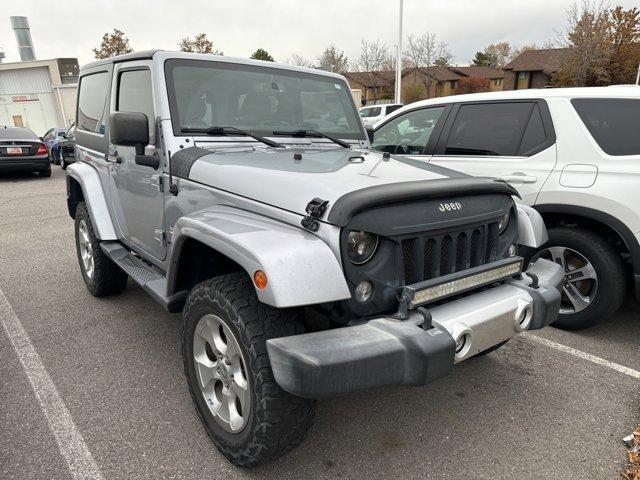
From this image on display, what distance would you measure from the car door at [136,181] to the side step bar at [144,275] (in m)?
0.10

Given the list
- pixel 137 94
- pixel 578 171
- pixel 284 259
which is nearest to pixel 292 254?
pixel 284 259

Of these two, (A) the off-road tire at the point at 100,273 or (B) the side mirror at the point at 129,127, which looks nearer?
(B) the side mirror at the point at 129,127

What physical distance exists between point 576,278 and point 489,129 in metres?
1.56

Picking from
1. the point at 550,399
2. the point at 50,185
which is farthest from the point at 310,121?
the point at 50,185

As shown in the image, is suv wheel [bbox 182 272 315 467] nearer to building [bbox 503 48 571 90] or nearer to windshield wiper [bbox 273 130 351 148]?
windshield wiper [bbox 273 130 351 148]

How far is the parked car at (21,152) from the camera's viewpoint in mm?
12836

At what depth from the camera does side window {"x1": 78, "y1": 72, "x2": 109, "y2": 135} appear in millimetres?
4121

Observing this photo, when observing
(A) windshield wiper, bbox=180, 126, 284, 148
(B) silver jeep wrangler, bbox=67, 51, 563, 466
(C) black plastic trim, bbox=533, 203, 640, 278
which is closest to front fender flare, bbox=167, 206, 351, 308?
(B) silver jeep wrangler, bbox=67, 51, 563, 466

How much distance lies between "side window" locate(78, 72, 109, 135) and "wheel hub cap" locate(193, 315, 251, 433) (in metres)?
A: 2.59

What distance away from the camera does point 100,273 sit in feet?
14.0

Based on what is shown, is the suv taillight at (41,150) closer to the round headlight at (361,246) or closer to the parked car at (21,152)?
A: the parked car at (21,152)

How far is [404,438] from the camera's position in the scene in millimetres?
2596

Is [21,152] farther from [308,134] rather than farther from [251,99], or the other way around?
[308,134]

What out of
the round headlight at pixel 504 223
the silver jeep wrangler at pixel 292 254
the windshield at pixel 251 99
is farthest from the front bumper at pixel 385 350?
the windshield at pixel 251 99
